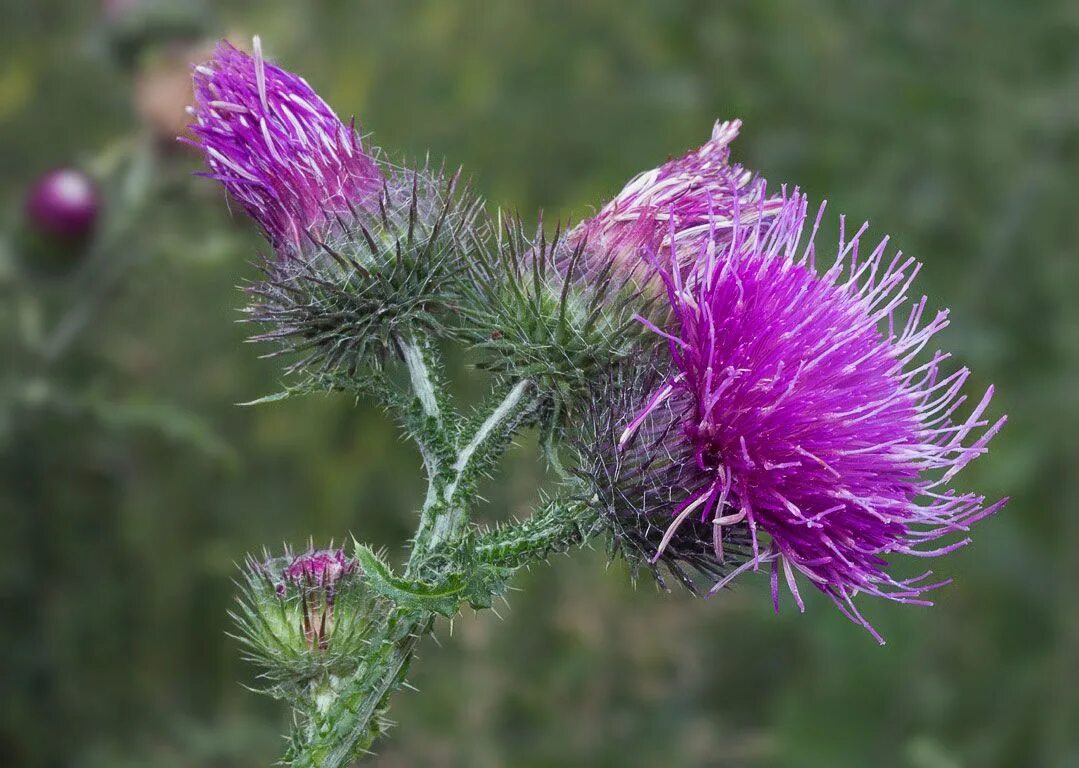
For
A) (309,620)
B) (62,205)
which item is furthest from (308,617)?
(62,205)

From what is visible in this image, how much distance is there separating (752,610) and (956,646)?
4.08 ft

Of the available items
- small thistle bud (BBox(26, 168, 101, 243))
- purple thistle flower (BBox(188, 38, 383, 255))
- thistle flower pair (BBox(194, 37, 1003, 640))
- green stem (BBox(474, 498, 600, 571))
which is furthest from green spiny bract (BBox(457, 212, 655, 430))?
small thistle bud (BBox(26, 168, 101, 243))

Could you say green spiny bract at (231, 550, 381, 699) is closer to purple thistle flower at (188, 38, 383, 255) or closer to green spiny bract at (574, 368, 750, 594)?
green spiny bract at (574, 368, 750, 594)

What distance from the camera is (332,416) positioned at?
230 inches

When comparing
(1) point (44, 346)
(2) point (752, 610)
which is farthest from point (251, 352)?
(2) point (752, 610)

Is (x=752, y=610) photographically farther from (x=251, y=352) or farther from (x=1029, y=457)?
(x=251, y=352)

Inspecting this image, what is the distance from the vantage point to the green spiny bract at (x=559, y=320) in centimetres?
292

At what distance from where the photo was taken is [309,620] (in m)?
2.68

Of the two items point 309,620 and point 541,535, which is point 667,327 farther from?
point 309,620

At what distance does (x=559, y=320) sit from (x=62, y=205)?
3.79 metres

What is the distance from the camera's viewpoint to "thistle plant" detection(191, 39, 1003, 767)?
2.66 meters

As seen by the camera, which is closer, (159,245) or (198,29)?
(159,245)

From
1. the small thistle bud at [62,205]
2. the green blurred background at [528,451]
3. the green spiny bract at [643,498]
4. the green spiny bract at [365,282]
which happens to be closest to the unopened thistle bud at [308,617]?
the green spiny bract at [365,282]

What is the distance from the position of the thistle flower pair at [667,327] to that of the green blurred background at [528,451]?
1.72m
